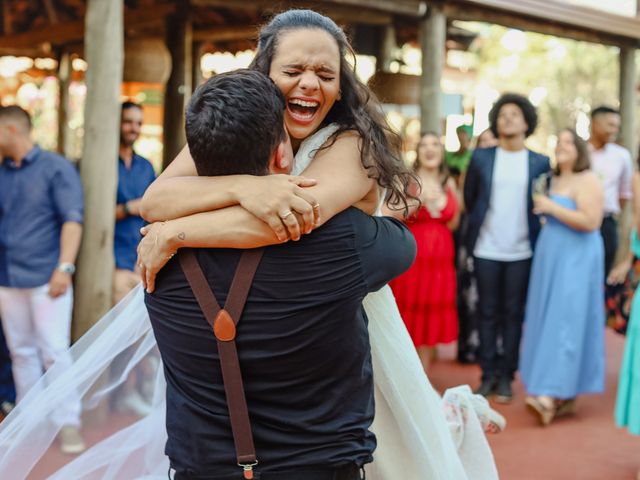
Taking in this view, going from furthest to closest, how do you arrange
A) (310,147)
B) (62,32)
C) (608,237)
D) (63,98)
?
(63,98)
(62,32)
(608,237)
(310,147)

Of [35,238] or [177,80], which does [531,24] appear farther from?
[35,238]

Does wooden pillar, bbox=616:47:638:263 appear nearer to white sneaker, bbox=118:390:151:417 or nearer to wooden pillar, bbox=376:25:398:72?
wooden pillar, bbox=376:25:398:72

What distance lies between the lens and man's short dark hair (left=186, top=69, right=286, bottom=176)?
5.94 feet

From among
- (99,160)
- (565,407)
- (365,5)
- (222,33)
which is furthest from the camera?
(222,33)

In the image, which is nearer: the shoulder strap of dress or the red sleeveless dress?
the shoulder strap of dress

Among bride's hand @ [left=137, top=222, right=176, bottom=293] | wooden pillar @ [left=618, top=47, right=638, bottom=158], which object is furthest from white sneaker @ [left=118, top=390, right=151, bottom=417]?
wooden pillar @ [left=618, top=47, right=638, bottom=158]

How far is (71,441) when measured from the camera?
279cm

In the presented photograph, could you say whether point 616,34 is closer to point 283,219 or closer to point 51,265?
point 51,265

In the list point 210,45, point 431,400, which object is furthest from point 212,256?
point 210,45

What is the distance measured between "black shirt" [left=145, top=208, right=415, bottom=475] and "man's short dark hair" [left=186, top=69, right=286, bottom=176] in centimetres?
19

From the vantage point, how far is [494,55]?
31.4 m

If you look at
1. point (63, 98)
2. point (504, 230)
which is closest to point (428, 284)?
point (504, 230)

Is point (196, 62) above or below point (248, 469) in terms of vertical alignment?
above

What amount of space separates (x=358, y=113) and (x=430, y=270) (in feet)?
14.6
